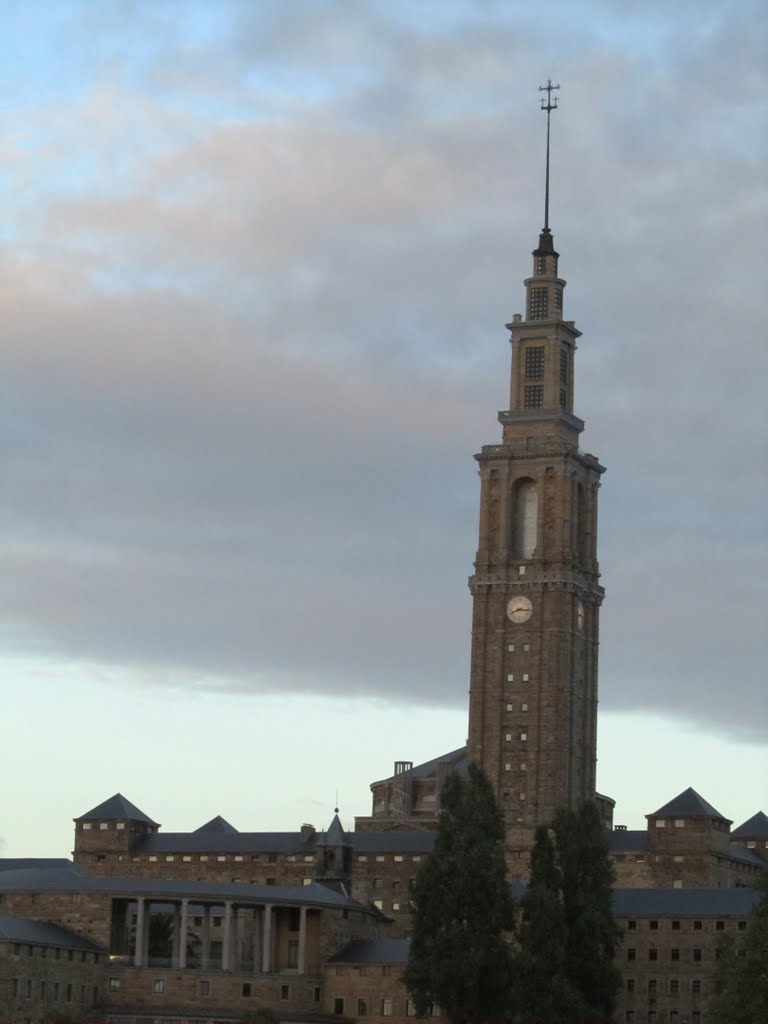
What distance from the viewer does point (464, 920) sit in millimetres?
149000

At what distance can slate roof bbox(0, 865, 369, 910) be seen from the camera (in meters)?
171

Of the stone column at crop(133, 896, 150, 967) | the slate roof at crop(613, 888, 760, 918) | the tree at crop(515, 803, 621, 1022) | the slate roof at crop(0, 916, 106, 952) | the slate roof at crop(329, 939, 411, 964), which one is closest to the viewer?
the tree at crop(515, 803, 621, 1022)

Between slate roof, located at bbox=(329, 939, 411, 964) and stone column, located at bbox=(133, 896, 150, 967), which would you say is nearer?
slate roof, located at bbox=(329, 939, 411, 964)

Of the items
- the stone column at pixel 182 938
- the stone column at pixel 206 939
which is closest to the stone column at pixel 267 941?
the stone column at pixel 206 939

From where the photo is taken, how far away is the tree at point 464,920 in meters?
146

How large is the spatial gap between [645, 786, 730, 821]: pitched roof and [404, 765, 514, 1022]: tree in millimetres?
38300

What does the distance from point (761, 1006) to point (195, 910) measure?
5513 cm

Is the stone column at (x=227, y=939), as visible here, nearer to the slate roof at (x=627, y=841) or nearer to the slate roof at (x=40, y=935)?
the slate roof at (x=40, y=935)

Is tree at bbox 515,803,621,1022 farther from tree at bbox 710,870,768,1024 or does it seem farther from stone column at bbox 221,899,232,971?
stone column at bbox 221,899,232,971

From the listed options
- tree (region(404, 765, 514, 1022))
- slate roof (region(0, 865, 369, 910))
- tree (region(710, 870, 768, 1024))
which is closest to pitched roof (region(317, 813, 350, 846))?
slate roof (region(0, 865, 369, 910))

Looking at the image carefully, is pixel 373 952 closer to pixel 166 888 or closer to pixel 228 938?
pixel 228 938

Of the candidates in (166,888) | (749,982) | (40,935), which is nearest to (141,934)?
(166,888)

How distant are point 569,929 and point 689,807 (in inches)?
1735

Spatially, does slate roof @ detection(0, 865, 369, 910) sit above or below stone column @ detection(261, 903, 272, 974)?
above
